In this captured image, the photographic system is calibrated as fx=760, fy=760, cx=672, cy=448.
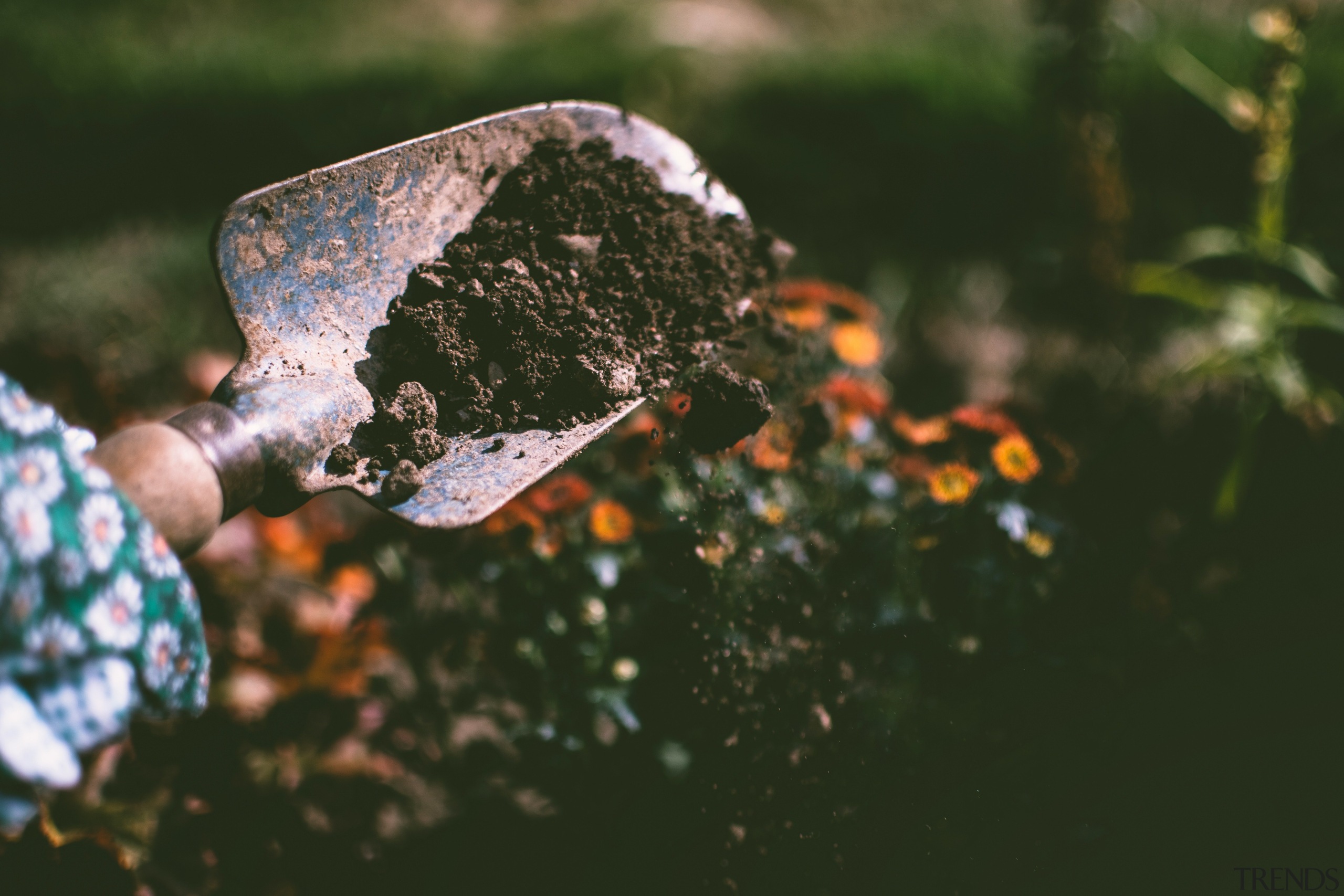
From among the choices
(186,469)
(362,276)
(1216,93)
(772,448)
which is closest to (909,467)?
(772,448)

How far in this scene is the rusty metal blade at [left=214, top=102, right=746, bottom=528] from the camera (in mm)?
884

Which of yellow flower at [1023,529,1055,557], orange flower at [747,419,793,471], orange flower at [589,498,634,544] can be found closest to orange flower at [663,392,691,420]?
orange flower at [747,419,793,471]

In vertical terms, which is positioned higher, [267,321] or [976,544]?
[267,321]

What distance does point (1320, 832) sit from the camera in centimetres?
118

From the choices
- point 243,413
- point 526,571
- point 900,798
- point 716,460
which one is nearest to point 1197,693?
point 900,798

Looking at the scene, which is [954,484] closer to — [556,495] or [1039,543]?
[1039,543]

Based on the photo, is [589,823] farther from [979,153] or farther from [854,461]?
[979,153]

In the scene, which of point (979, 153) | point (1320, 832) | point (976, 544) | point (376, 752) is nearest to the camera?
point (976, 544)

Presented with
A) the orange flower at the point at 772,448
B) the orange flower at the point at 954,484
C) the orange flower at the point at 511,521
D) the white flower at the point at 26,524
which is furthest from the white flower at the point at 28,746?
the orange flower at the point at 954,484

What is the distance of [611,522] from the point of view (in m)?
1.17

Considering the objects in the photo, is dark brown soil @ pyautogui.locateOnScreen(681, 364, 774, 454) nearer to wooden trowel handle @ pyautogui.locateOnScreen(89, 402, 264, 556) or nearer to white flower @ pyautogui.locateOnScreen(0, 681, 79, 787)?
wooden trowel handle @ pyautogui.locateOnScreen(89, 402, 264, 556)

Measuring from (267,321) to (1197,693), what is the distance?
1612 mm

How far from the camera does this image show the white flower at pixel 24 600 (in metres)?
0.58

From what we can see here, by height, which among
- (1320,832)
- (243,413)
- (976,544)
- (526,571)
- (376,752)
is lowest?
(376,752)
